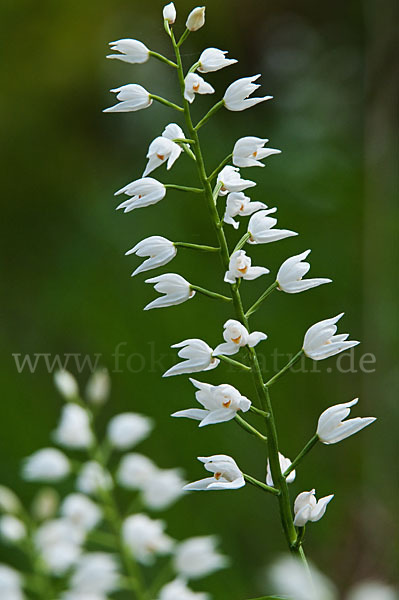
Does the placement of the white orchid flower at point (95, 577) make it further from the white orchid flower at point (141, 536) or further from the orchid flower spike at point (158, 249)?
the orchid flower spike at point (158, 249)

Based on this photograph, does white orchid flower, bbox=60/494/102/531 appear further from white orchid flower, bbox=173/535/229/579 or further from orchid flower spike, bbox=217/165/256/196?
orchid flower spike, bbox=217/165/256/196

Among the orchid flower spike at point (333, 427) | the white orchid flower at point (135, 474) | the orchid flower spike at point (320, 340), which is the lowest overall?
the white orchid flower at point (135, 474)

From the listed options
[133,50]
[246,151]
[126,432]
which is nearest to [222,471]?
[246,151]

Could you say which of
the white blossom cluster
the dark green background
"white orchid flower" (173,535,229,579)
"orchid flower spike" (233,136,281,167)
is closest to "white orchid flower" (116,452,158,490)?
the white blossom cluster

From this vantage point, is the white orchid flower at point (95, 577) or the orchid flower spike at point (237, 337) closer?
the orchid flower spike at point (237, 337)

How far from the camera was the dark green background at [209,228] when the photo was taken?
186 centimetres

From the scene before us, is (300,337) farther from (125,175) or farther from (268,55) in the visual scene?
(268,55)

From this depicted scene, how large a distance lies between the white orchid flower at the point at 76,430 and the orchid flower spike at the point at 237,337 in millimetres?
470

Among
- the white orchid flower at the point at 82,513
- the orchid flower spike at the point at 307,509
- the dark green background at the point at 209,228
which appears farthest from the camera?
the dark green background at the point at 209,228

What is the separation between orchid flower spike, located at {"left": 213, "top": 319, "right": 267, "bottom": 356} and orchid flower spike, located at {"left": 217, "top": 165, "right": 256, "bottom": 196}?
0.12 m

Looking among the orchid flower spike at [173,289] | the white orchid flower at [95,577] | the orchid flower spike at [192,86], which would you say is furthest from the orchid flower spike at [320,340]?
the white orchid flower at [95,577]

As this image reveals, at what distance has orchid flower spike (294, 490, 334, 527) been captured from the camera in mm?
515

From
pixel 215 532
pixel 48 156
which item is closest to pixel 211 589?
pixel 215 532

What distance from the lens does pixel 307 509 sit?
1.69ft
